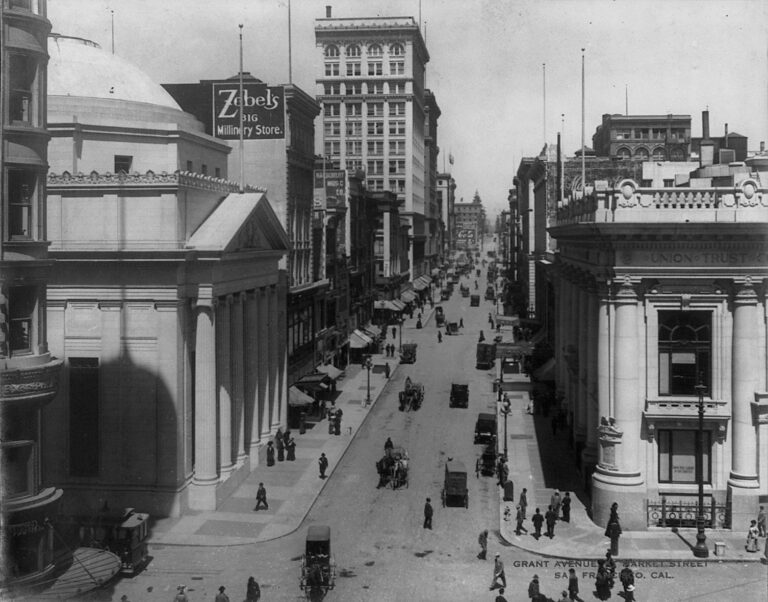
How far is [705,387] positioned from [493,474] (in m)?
12.1

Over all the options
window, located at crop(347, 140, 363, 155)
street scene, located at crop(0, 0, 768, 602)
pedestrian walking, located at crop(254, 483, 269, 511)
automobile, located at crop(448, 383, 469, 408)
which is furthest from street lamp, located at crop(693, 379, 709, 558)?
window, located at crop(347, 140, 363, 155)

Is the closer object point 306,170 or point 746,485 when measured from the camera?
point 746,485

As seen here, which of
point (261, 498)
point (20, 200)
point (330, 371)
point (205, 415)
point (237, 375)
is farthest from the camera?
point (330, 371)

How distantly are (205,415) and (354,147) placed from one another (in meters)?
110

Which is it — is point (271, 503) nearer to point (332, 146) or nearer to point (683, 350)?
point (683, 350)

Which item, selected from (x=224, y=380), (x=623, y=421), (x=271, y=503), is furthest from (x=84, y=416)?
(x=623, y=421)

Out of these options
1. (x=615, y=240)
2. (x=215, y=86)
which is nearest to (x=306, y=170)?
(x=215, y=86)

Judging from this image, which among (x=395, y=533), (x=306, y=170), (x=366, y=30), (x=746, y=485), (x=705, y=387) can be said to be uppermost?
(x=366, y=30)

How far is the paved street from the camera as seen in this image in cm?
2677

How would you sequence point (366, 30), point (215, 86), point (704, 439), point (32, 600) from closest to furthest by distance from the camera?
1. point (32, 600)
2. point (704, 439)
3. point (215, 86)
4. point (366, 30)

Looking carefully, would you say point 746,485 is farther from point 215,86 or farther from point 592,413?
point 215,86

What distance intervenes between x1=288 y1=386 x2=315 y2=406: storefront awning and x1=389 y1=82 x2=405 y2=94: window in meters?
97.5

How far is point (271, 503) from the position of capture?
119 ft

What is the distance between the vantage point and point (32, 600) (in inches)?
819
